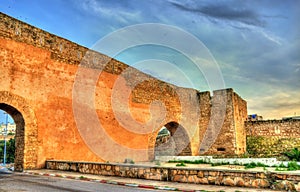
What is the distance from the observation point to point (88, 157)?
40.2ft

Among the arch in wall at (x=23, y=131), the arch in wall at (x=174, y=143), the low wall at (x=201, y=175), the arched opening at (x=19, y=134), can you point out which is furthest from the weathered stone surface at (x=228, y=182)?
the arch in wall at (x=174, y=143)

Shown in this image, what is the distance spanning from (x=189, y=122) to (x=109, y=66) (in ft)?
27.2

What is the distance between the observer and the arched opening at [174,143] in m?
19.5

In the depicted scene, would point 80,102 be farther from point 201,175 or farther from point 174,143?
point 174,143

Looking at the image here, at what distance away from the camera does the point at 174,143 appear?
795 inches

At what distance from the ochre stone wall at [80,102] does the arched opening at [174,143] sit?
2.92ft

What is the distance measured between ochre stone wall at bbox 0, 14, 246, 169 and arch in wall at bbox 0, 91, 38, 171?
3 cm

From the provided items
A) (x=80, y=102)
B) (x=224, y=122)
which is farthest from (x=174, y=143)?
(x=80, y=102)

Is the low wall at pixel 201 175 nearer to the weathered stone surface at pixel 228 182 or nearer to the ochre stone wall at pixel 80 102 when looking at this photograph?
the weathered stone surface at pixel 228 182

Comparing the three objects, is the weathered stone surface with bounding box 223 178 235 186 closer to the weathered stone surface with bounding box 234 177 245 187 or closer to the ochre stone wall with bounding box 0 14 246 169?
the weathered stone surface with bounding box 234 177 245 187

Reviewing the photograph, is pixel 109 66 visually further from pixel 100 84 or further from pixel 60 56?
pixel 60 56

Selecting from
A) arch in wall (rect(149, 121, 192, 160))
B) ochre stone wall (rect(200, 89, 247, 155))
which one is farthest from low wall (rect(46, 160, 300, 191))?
ochre stone wall (rect(200, 89, 247, 155))

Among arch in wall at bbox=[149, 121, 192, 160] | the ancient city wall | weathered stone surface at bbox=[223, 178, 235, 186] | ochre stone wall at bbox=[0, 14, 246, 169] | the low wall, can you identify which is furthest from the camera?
arch in wall at bbox=[149, 121, 192, 160]

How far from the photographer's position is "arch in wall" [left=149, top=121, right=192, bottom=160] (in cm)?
1950
